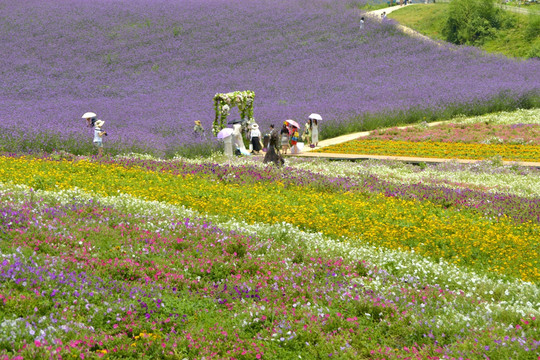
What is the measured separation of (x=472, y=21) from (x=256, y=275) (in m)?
59.6

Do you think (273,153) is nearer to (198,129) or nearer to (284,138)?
(284,138)

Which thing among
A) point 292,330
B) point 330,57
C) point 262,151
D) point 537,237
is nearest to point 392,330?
point 292,330

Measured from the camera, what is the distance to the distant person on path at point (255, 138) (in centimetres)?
2672

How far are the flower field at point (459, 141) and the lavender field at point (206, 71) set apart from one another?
3192 millimetres

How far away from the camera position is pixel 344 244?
10.3 m

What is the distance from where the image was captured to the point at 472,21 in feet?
200

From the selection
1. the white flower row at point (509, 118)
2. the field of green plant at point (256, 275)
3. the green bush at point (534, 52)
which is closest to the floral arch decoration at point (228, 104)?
the white flower row at point (509, 118)

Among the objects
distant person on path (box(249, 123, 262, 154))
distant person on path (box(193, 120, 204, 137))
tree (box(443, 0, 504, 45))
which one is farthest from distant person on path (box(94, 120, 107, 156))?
tree (box(443, 0, 504, 45))

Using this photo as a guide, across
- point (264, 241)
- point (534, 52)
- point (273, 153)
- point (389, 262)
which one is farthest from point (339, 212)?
point (534, 52)

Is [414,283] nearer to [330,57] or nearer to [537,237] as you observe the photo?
[537,237]

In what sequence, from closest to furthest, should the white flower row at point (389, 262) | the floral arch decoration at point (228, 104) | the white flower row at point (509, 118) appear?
the white flower row at point (389, 262)
the floral arch decoration at point (228, 104)
the white flower row at point (509, 118)

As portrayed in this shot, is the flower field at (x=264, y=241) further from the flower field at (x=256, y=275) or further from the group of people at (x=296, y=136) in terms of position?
the group of people at (x=296, y=136)

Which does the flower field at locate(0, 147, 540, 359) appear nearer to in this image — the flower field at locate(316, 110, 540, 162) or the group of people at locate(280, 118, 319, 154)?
the flower field at locate(316, 110, 540, 162)

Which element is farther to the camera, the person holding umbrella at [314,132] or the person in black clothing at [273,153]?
the person holding umbrella at [314,132]
